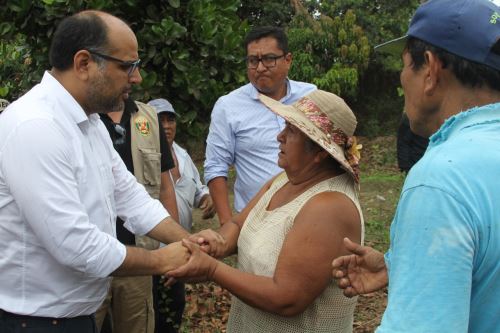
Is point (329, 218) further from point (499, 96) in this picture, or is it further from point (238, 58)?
point (238, 58)

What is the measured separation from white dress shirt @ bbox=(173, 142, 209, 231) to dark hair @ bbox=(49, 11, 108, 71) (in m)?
1.90

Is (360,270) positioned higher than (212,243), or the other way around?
(360,270)

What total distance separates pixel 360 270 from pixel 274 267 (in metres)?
0.51

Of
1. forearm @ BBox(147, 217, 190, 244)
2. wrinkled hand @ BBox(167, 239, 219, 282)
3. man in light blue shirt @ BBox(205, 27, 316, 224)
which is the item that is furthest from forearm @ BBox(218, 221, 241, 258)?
man in light blue shirt @ BBox(205, 27, 316, 224)

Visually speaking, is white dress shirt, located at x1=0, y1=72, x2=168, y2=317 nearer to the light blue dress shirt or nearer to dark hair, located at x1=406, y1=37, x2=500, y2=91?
dark hair, located at x1=406, y1=37, x2=500, y2=91

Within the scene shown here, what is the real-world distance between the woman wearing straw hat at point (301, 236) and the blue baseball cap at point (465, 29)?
3.40 ft

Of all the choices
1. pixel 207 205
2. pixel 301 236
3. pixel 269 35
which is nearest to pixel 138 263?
pixel 301 236

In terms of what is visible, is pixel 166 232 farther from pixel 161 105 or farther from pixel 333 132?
pixel 161 105

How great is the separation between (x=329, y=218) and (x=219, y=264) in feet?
1.72

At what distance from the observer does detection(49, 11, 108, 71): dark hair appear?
8.22 ft

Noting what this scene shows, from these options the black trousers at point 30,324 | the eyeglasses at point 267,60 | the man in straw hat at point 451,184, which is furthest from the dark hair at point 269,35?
the man in straw hat at point 451,184

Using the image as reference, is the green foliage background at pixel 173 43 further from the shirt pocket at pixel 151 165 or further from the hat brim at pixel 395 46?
the hat brim at pixel 395 46

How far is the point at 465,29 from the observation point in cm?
140

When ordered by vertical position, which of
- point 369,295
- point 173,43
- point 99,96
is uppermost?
point 99,96
